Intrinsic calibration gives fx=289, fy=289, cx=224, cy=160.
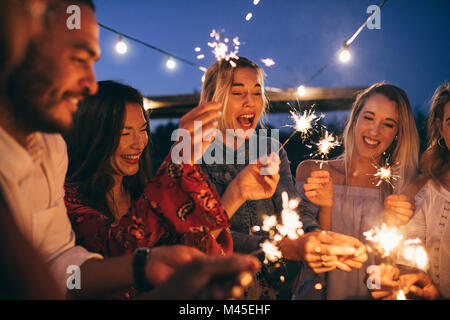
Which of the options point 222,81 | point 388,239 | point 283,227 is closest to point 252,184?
point 283,227

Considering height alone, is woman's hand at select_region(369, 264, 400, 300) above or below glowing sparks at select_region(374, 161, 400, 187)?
below

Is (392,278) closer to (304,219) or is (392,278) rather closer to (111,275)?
(304,219)

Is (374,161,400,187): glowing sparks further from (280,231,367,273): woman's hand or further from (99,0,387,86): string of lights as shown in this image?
(99,0,387,86): string of lights

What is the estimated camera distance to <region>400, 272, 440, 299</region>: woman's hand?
2039 millimetres

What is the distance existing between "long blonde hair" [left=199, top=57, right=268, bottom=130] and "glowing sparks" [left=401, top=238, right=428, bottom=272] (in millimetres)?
1820

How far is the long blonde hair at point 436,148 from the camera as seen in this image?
2.65 m

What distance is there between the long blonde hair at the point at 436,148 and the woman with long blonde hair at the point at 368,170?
23 cm

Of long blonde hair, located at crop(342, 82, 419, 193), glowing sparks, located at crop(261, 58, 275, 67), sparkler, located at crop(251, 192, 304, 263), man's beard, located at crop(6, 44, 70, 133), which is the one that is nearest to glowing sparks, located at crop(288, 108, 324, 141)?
glowing sparks, located at crop(261, 58, 275, 67)

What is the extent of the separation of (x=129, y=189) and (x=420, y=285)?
94.3 inches

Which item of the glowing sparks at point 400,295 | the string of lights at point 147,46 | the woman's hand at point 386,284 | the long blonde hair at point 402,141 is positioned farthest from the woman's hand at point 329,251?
the string of lights at point 147,46

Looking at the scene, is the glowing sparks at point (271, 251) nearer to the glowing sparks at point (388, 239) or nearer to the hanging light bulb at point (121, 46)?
the glowing sparks at point (388, 239)

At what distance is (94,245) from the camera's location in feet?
5.83

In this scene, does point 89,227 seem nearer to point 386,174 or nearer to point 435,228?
point 435,228

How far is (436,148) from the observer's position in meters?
2.78
